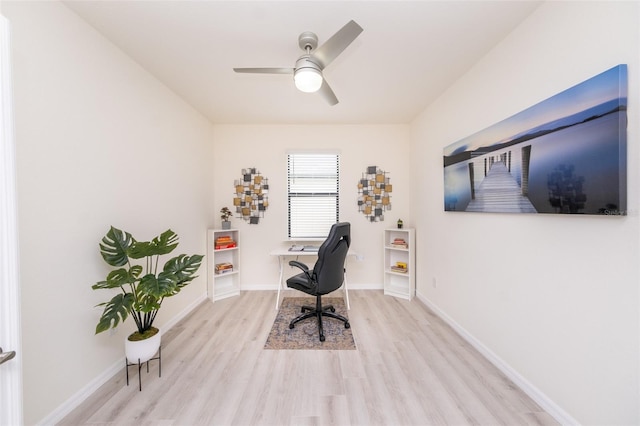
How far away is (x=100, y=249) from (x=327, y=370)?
6.42 feet

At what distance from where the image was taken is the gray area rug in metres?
2.18

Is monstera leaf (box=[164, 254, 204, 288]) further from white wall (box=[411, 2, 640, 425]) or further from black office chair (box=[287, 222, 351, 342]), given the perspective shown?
white wall (box=[411, 2, 640, 425])

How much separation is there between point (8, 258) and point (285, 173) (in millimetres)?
2909

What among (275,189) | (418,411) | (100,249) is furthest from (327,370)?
(275,189)

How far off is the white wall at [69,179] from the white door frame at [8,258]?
478 mm

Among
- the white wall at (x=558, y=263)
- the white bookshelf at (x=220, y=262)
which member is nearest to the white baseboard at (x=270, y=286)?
the white bookshelf at (x=220, y=262)

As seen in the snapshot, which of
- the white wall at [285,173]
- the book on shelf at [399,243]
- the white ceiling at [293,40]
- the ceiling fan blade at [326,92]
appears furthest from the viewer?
the white wall at [285,173]

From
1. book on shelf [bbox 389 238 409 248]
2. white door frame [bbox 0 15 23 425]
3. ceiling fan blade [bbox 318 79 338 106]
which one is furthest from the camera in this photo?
book on shelf [bbox 389 238 409 248]

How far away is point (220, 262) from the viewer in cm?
344

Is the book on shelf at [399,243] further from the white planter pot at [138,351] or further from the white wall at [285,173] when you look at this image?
the white planter pot at [138,351]

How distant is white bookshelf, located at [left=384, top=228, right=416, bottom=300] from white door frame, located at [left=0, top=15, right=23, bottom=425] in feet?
10.8

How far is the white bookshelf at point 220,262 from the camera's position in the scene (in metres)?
3.24

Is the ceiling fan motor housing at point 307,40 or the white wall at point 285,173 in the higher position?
the ceiling fan motor housing at point 307,40

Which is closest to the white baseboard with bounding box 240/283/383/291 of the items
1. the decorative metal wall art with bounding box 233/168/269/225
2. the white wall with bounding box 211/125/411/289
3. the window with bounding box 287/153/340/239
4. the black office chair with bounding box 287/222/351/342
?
the white wall with bounding box 211/125/411/289
